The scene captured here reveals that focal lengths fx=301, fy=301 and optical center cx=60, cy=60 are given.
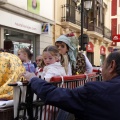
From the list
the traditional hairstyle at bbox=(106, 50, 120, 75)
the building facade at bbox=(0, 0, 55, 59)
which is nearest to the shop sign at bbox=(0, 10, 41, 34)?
the building facade at bbox=(0, 0, 55, 59)

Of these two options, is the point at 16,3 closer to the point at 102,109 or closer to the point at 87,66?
the point at 87,66

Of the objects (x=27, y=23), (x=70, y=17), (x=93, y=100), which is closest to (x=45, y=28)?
(x=27, y=23)

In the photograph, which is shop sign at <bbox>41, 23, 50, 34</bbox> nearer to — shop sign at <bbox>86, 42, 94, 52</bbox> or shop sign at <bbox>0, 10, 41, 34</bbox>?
shop sign at <bbox>0, 10, 41, 34</bbox>

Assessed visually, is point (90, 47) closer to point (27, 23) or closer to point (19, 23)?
point (27, 23)

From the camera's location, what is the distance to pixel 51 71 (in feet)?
10.8

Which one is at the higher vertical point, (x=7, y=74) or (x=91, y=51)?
(x=91, y=51)

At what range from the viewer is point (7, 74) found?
280 centimetres

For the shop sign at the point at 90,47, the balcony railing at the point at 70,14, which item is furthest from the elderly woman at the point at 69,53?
the shop sign at the point at 90,47

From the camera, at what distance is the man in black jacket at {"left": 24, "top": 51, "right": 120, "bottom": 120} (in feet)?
6.54

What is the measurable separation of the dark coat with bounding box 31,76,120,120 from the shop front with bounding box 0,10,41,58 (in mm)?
8719

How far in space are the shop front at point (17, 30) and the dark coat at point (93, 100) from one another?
343 inches

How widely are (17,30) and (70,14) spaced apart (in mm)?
6071

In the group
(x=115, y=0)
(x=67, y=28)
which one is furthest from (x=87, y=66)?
(x=115, y=0)

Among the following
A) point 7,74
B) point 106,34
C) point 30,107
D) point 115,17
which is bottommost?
point 30,107
